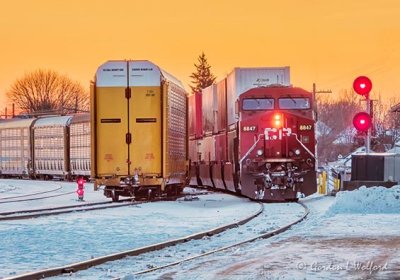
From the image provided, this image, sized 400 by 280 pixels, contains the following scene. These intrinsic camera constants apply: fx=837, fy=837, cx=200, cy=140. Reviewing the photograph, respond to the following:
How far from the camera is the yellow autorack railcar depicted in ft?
87.9

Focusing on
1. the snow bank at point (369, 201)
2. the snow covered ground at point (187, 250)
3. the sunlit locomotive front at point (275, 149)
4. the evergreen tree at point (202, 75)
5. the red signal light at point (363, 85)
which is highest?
the evergreen tree at point (202, 75)

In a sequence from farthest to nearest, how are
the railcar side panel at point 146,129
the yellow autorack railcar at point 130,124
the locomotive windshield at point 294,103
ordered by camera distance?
the locomotive windshield at point 294,103, the railcar side panel at point 146,129, the yellow autorack railcar at point 130,124

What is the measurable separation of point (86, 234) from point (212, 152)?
18.1 m

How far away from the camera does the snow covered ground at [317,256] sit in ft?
35.3

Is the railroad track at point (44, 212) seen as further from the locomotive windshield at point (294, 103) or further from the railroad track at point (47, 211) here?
the locomotive windshield at point (294, 103)

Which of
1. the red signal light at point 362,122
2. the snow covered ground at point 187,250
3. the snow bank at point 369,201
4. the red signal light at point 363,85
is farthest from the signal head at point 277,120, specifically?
the red signal light at point 362,122

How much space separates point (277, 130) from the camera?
92.3 ft

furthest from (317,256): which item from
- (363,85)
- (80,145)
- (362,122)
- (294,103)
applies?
(80,145)

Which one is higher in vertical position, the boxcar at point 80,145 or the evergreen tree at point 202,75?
the evergreen tree at point 202,75

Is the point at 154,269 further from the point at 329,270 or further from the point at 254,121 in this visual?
the point at 254,121

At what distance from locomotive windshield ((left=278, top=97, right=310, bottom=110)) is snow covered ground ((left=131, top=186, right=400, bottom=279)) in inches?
352

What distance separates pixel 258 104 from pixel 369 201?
24.4 feet

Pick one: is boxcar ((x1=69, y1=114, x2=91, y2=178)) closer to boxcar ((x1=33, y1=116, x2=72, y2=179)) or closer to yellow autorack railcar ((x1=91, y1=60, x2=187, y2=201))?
boxcar ((x1=33, y1=116, x2=72, y2=179))

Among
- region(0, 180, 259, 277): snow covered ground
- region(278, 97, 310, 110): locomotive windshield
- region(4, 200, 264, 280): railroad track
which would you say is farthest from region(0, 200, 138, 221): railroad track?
region(278, 97, 310, 110): locomotive windshield
